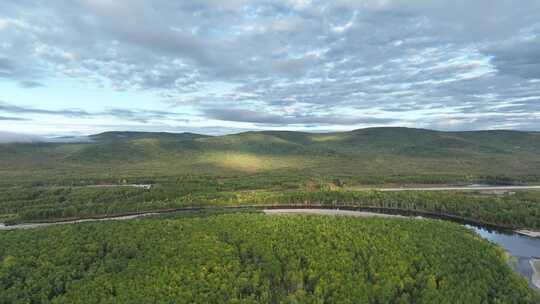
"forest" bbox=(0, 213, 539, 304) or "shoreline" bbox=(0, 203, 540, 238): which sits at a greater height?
"forest" bbox=(0, 213, 539, 304)

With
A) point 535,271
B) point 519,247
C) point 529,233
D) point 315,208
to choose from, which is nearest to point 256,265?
point 535,271

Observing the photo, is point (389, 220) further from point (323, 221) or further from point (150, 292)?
point (150, 292)

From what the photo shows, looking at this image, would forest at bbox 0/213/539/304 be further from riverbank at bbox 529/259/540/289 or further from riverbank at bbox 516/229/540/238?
riverbank at bbox 516/229/540/238

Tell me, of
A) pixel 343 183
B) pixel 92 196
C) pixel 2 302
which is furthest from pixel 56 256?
pixel 343 183

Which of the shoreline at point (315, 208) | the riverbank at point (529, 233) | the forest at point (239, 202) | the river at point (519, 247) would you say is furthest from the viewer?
the forest at point (239, 202)

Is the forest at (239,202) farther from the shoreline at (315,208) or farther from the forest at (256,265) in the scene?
the forest at (256,265)

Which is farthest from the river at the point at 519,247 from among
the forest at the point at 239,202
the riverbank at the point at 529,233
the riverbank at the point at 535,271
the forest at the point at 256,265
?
the forest at the point at 256,265

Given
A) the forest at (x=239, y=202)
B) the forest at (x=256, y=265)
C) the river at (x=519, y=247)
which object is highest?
the forest at (x=256, y=265)

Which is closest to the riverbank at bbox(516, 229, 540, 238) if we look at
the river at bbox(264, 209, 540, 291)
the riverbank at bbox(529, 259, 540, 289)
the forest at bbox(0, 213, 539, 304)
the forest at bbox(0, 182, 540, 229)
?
the river at bbox(264, 209, 540, 291)
